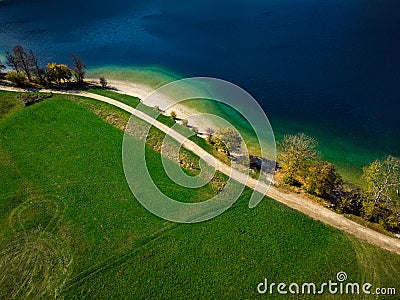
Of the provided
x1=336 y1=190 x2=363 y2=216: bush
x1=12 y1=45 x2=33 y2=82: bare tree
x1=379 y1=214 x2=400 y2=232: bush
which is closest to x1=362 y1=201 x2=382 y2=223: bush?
x1=379 y1=214 x2=400 y2=232: bush

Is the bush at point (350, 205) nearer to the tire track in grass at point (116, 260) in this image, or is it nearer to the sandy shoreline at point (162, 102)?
the tire track in grass at point (116, 260)

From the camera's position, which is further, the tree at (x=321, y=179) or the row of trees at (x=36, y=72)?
the row of trees at (x=36, y=72)

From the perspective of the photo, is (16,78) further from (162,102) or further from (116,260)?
(116,260)

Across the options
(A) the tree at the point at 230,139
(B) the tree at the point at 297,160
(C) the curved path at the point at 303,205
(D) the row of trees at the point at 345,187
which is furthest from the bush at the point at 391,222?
(A) the tree at the point at 230,139

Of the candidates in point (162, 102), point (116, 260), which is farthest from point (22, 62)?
point (116, 260)

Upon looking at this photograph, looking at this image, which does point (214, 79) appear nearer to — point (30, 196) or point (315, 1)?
point (30, 196)

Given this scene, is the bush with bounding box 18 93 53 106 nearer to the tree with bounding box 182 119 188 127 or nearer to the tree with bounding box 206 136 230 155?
the tree with bounding box 182 119 188 127
